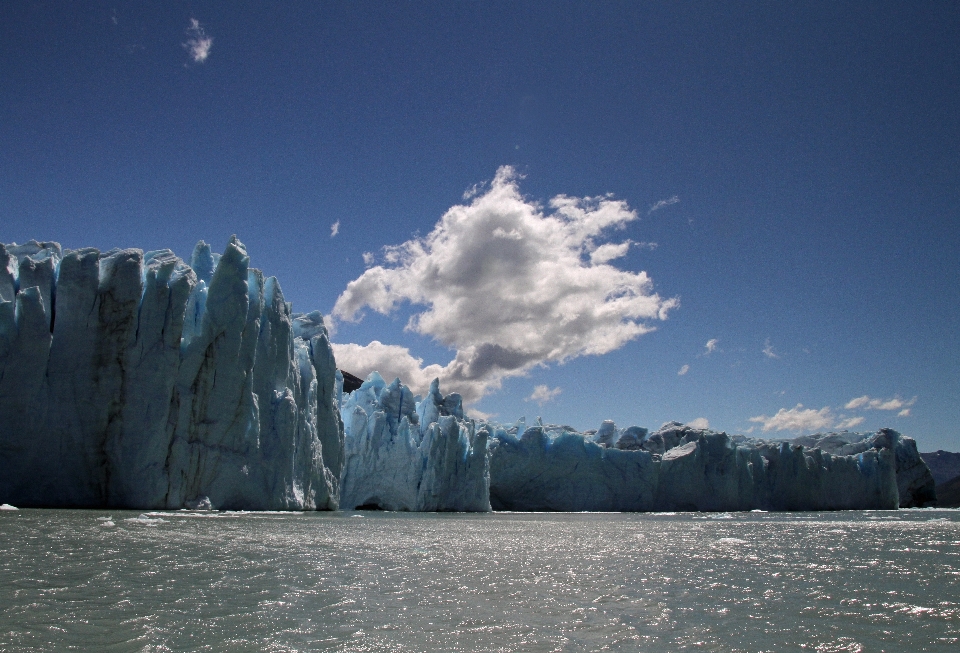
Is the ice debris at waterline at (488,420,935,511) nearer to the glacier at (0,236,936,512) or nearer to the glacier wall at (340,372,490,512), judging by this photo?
the glacier wall at (340,372,490,512)

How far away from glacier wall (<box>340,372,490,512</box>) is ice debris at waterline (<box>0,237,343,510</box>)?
917 cm

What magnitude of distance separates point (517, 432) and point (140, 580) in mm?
44133

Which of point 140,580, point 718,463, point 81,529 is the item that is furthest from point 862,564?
point 718,463

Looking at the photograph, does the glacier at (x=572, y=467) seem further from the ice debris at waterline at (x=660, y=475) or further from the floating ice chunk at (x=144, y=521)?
the floating ice chunk at (x=144, y=521)

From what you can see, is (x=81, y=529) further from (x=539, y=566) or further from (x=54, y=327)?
(x=54, y=327)

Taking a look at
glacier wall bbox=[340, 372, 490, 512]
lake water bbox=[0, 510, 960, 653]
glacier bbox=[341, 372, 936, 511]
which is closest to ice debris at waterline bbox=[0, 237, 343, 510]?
lake water bbox=[0, 510, 960, 653]

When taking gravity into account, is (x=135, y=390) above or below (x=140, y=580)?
above

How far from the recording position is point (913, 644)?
5.89 meters

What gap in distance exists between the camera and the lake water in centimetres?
555

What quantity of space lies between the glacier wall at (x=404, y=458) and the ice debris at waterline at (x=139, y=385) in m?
9.17

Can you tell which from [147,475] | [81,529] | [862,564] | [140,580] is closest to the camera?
[140,580]

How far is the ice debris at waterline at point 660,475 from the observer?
46.3m

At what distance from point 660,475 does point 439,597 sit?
4242cm

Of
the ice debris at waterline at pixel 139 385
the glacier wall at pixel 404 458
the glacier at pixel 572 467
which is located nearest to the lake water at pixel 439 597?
the ice debris at waterline at pixel 139 385
